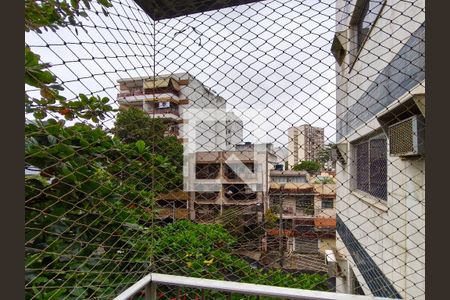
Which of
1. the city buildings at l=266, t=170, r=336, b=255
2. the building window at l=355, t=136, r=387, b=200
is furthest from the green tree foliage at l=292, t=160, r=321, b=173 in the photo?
the building window at l=355, t=136, r=387, b=200

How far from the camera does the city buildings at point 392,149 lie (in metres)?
1.33

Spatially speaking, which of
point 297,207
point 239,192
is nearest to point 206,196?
point 239,192

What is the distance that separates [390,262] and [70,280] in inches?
81.4

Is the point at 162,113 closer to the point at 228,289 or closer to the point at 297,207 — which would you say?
the point at 228,289

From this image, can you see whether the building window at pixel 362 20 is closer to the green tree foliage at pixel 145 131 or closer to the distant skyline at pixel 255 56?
the distant skyline at pixel 255 56

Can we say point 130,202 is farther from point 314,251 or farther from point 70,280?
point 314,251

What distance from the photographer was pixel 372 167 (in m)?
2.83

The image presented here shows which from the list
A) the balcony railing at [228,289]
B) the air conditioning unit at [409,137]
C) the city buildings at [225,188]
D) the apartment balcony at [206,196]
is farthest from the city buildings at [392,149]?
the apartment balcony at [206,196]

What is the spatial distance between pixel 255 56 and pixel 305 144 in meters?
0.82

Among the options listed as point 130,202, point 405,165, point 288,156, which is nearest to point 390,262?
point 405,165

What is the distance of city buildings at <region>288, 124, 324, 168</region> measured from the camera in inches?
65.6

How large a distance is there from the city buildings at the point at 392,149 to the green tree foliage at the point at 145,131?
0.97 m

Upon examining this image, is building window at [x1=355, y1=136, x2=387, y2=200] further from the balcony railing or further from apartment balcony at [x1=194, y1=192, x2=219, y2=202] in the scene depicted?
the balcony railing

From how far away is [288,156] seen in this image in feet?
5.71
